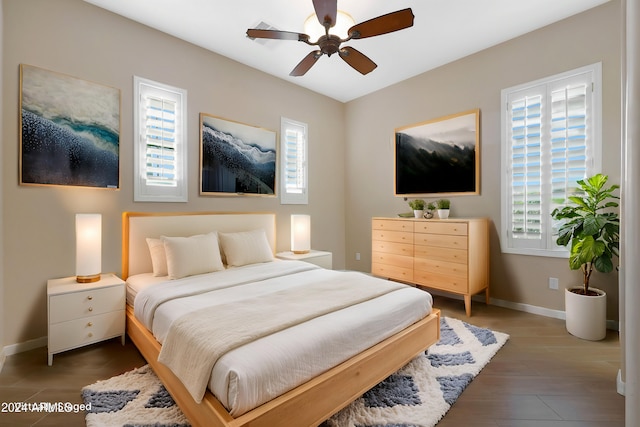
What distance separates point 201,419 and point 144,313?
111 cm

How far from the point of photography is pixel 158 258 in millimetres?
2795

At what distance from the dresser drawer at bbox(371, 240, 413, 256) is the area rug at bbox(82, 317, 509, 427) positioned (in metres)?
1.49

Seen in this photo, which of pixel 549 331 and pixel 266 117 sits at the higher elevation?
pixel 266 117

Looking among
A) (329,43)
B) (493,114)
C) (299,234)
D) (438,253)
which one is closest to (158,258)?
(299,234)

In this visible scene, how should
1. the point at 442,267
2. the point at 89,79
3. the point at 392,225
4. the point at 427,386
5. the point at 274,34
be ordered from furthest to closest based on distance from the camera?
the point at 392,225
the point at 442,267
the point at 89,79
the point at 274,34
the point at 427,386

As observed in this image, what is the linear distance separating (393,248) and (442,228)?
0.76m

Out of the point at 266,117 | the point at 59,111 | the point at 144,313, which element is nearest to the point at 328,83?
the point at 266,117

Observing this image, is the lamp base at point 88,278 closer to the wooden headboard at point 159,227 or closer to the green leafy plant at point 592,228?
the wooden headboard at point 159,227

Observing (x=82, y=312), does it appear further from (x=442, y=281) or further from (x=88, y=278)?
(x=442, y=281)

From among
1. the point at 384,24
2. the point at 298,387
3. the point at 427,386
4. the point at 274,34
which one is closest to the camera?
the point at 298,387

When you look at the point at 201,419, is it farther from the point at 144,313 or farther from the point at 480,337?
the point at 480,337

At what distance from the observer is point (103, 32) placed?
279 centimetres

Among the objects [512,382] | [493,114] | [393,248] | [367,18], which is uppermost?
[367,18]

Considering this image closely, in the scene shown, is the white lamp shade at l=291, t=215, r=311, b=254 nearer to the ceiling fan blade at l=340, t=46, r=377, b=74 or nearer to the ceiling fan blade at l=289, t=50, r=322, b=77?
the ceiling fan blade at l=289, t=50, r=322, b=77
